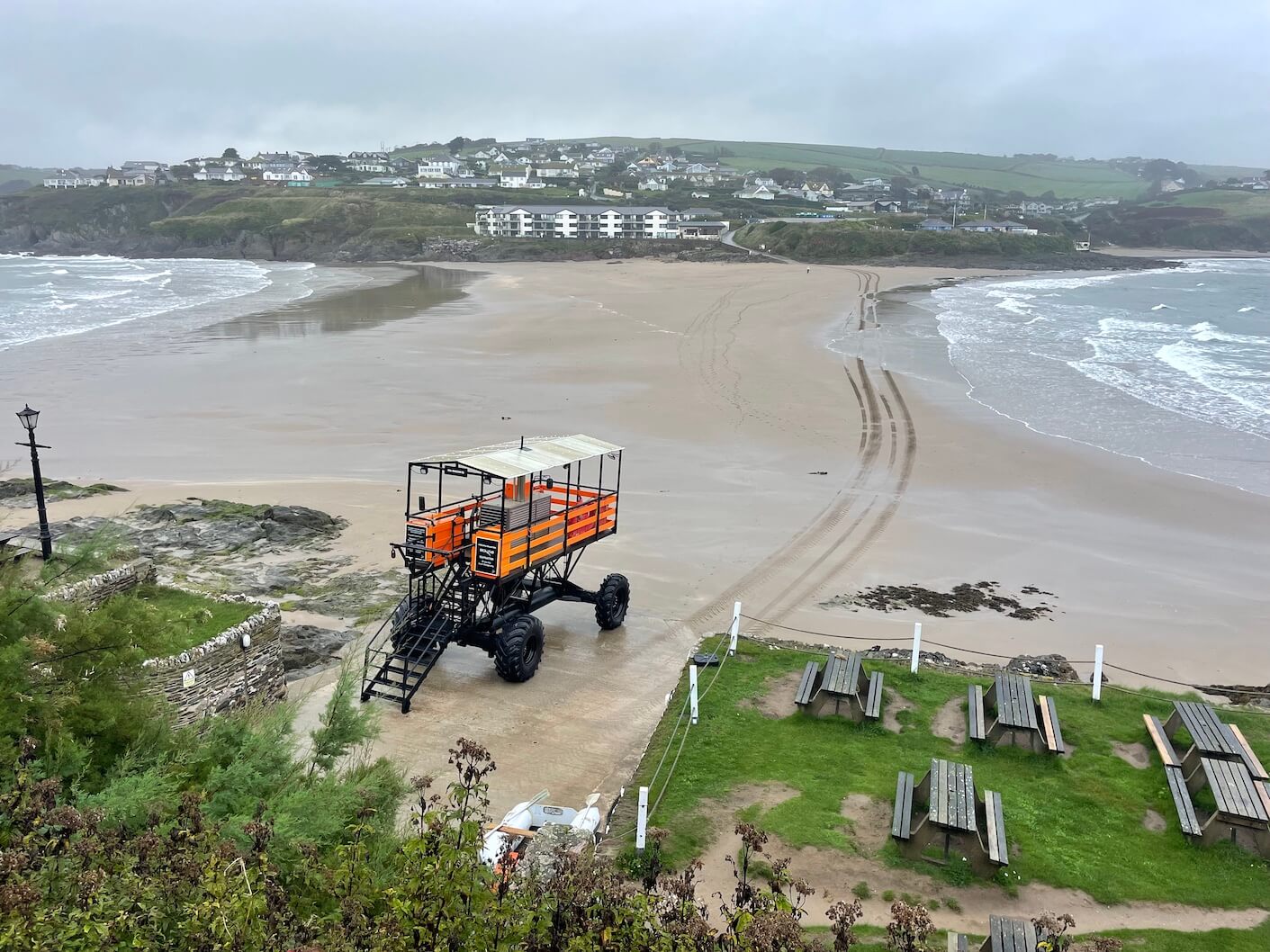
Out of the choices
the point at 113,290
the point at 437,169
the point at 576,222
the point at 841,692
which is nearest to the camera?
the point at 841,692

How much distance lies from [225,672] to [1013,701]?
8.97 m

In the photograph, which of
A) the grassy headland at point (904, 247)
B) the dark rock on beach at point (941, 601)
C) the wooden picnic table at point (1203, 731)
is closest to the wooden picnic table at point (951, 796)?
the wooden picnic table at point (1203, 731)

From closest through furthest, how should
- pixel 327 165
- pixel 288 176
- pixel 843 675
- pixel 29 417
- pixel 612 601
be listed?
pixel 843 675, pixel 29 417, pixel 612 601, pixel 288 176, pixel 327 165

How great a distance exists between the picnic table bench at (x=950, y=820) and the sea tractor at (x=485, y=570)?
5.48 metres

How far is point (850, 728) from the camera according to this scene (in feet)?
34.8

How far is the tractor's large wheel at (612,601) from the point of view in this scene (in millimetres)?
14289

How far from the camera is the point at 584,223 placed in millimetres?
108188

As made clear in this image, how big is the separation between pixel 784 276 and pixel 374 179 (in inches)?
4287

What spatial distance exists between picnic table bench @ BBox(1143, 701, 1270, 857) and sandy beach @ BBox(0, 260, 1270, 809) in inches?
143

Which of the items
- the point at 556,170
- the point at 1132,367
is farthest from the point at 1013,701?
the point at 556,170

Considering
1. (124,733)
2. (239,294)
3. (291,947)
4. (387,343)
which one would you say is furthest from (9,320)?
(291,947)

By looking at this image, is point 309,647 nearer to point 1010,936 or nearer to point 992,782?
point 992,782

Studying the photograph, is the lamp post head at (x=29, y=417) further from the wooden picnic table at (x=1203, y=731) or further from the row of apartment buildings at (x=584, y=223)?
the row of apartment buildings at (x=584, y=223)

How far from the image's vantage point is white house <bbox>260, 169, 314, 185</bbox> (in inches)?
6004
